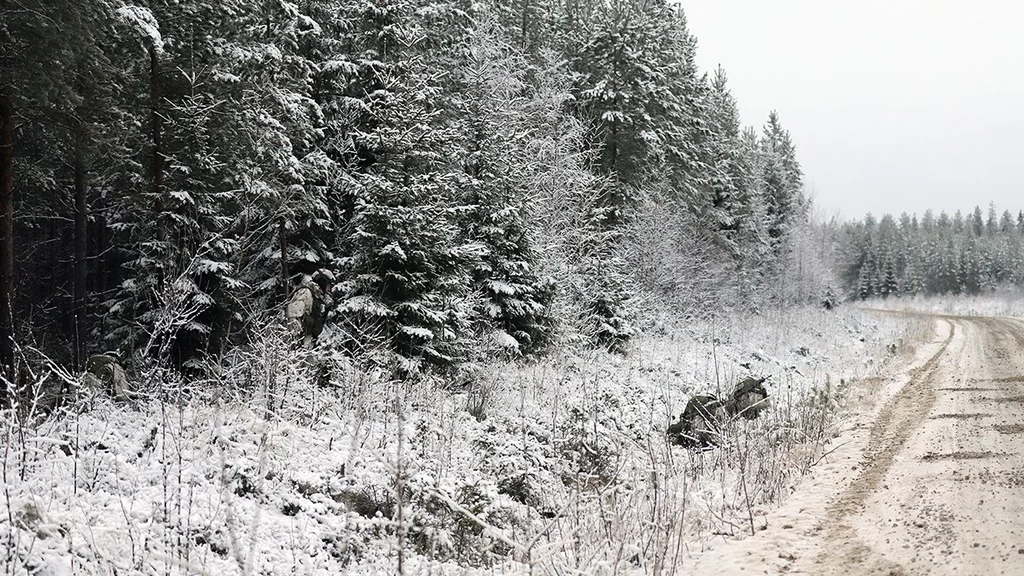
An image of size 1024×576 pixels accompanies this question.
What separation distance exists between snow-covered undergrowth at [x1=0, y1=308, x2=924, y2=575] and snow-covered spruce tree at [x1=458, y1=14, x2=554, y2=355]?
2.29m

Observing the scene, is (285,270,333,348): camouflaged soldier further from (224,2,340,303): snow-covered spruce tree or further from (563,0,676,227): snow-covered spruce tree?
(563,0,676,227): snow-covered spruce tree

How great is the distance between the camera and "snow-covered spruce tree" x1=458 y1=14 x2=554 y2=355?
13719 mm

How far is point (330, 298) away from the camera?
490 inches

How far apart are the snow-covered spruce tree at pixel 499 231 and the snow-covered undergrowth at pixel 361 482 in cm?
229

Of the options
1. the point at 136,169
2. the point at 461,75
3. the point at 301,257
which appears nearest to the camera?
the point at 136,169

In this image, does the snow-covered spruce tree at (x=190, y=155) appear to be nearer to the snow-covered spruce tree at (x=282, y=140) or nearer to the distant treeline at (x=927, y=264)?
the snow-covered spruce tree at (x=282, y=140)

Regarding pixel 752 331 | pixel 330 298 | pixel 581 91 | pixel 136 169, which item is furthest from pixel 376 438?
pixel 581 91

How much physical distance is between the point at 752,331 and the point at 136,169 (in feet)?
67.4

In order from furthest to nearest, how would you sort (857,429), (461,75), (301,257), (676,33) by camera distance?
1. (676,33)
2. (461,75)
3. (301,257)
4. (857,429)

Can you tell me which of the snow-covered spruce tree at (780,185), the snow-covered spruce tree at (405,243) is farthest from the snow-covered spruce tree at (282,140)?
the snow-covered spruce tree at (780,185)

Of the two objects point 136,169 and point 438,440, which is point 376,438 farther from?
point 136,169

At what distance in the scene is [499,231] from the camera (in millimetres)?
13805

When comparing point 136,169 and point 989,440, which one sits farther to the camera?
point 136,169

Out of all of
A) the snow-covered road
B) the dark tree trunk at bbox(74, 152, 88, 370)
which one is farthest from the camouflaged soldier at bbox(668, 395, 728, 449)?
the dark tree trunk at bbox(74, 152, 88, 370)
